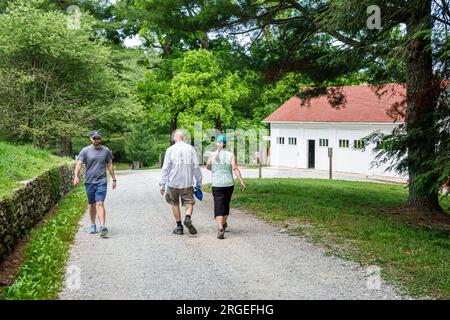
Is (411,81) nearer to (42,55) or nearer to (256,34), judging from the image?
(256,34)

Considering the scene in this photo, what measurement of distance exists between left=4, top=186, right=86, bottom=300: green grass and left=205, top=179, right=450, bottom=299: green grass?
3892mm

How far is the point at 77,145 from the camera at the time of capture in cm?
4934

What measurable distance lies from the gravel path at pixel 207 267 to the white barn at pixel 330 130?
76.5 feet

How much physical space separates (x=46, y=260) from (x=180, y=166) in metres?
2.77

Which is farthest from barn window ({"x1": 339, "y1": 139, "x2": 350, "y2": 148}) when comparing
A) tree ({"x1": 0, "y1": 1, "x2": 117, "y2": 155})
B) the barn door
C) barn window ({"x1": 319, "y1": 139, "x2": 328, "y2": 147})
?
tree ({"x1": 0, "y1": 1, "x2": 117, "y2": 155})

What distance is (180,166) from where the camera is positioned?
28.5 feet

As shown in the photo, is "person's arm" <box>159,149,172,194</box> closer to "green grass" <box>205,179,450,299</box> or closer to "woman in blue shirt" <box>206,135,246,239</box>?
"woman in blue shirt" <box>206,135,246,239</box>

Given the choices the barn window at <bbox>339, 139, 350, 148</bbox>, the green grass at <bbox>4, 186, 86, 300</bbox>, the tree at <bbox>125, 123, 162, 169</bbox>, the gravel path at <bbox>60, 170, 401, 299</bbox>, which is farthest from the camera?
the tree at <bbox>125, 123, 162, 169</bbox>

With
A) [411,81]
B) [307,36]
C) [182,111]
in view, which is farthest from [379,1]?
[182,111]

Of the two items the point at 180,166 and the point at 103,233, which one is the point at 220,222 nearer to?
the point at 180,166

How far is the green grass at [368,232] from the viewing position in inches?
247

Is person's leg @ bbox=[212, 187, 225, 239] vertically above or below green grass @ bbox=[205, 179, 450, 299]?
above

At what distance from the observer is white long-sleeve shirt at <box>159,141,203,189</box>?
28.3 ft
